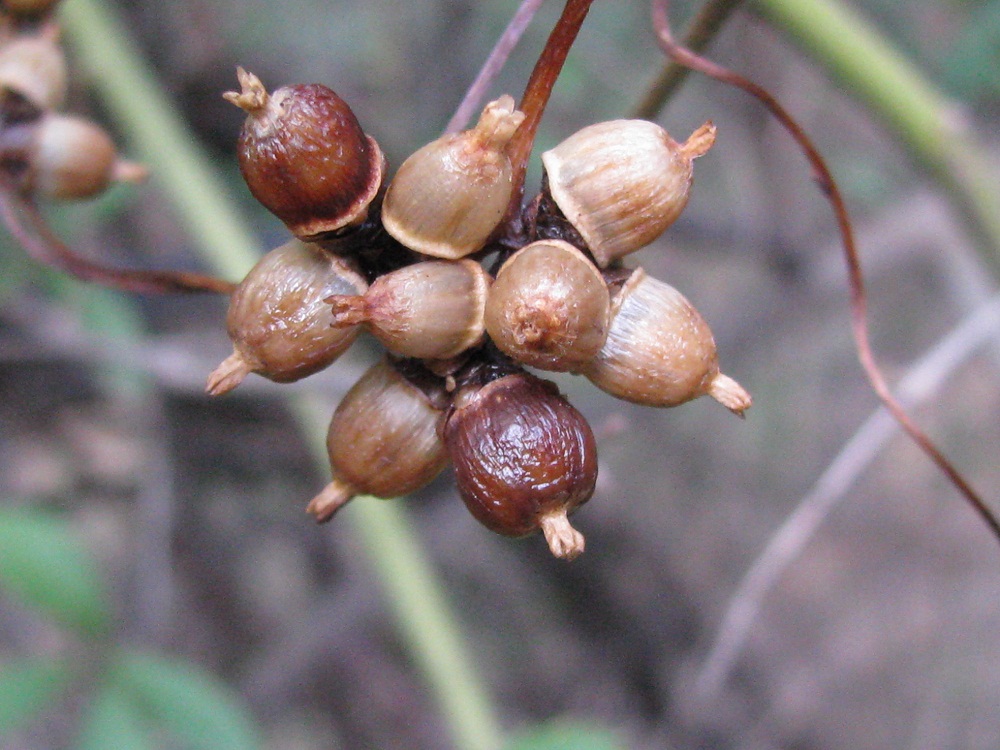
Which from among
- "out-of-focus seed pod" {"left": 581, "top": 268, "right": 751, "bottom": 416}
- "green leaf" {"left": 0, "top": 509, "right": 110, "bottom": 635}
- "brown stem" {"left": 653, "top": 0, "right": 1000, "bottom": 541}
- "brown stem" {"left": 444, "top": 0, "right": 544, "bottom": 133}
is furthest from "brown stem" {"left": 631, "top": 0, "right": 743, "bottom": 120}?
"green leaf" {"left": 0, "top": 509, "right": 110, "bottom": 635}

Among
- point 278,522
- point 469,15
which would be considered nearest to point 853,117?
point 469,15

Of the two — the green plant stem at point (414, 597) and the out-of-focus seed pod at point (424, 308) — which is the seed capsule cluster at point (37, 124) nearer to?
the out-of-focus seed pod at point (424, 308)

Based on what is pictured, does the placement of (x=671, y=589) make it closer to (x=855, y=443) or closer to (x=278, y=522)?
(x=278, y=522)

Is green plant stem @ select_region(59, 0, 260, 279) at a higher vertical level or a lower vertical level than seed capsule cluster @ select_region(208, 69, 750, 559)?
lower

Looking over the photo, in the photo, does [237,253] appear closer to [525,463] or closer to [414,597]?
[414,597]

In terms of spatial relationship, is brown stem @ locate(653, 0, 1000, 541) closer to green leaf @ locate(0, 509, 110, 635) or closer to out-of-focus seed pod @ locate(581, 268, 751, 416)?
out-of-focus seed pod @ locate(581, 268, 751, 416)

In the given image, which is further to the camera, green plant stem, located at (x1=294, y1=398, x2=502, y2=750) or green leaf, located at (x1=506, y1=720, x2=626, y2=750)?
green plant stem, located at (x1=294, y1=398, x2=502, y2=750)
